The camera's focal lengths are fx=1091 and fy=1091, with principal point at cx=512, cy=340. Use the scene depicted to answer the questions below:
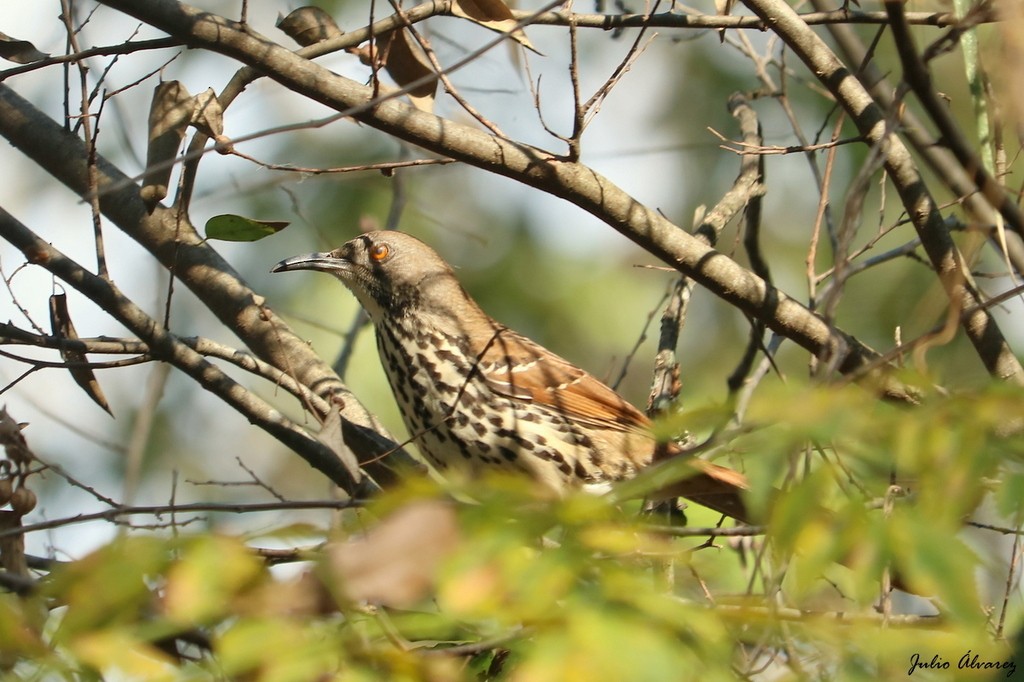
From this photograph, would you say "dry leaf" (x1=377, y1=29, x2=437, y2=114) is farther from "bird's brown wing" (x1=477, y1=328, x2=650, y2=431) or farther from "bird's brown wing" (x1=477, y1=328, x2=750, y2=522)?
"bird's brown wing" (x1=477, y1=328, x2=650, y2=431)

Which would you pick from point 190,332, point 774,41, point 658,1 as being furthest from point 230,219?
point 190,332

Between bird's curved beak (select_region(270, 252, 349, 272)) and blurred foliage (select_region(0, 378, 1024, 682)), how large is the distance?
2706 millimetres

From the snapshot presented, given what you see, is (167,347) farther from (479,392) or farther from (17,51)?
(479,392)

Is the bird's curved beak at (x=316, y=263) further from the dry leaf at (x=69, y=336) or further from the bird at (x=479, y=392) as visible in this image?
the dry leaf at (x=69, y=336)

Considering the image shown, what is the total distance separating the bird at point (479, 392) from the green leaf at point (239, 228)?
852 mm

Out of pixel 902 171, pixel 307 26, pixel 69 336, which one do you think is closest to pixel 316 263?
pixel 307 26

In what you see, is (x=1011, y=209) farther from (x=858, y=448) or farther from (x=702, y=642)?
(x=702, y=642)

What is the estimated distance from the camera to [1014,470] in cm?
127

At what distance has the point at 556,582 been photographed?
115 cm

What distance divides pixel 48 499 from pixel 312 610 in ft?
16.1

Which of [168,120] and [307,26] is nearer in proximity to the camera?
[168,120]

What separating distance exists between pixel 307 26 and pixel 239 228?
61 cm

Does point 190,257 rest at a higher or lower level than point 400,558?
higher

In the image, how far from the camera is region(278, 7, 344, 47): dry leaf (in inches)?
114
